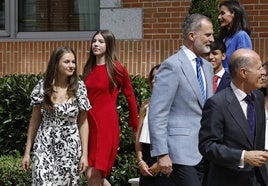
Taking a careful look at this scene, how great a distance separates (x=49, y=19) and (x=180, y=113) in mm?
6941

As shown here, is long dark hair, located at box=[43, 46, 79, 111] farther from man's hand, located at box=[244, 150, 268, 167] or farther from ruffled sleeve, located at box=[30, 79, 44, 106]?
man's hand, located at box=[244, 150, 268, 167]

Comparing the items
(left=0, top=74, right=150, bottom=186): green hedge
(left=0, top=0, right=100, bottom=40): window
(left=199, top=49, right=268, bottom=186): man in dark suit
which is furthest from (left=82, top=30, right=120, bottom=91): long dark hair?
(left=0, top=0, right=100, bottom=40): window

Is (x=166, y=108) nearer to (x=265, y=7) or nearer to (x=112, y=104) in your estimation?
(x=112, y=104)

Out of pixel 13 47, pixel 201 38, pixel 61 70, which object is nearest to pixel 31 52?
pixel 13 47

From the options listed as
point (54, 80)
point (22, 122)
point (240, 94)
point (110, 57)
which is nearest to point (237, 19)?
point (110, 57)

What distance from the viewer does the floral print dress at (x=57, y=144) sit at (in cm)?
789

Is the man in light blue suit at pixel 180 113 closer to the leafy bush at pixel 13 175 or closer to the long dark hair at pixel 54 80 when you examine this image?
the long dark hair at pixel 54 80

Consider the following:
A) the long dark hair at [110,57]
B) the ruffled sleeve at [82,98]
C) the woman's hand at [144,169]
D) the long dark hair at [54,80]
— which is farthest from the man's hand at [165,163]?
the long dark hair at [110,57]

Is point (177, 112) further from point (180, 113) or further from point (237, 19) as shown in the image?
point (237, 19)

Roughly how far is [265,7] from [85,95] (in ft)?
12.6

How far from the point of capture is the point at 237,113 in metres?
5.57

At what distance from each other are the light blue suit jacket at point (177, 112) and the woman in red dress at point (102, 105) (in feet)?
6.60

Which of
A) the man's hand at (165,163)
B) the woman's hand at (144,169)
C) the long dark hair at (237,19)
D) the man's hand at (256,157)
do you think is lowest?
the woman's hand at (144,169)

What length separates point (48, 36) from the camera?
42.4ft
